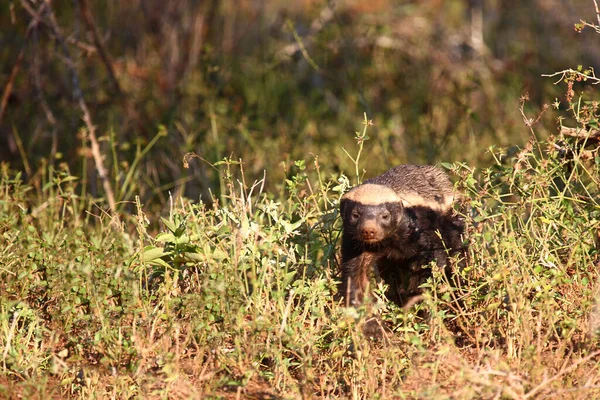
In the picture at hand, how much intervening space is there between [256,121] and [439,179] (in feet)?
9.26

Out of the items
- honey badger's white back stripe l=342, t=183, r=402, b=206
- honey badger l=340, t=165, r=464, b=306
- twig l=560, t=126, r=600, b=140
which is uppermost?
twig l=560, t=126, r=600, b=140

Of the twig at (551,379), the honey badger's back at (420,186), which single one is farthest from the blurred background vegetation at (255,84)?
the twig at (551,379)

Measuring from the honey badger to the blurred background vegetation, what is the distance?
1.48 meters

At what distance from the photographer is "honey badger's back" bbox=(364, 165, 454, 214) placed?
527cm

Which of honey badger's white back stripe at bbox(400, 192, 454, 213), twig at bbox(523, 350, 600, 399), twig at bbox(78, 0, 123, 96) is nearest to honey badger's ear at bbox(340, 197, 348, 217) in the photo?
honey badger's white back stripe at bbox(400, 192, 454, 213)

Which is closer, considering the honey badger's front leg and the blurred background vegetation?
the honey badger's front leg

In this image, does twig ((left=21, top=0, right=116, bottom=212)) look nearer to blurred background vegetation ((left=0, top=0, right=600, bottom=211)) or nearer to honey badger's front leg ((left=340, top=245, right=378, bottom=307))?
blurred background vegetation ((left=0, top=0, right=600, bottom=211))

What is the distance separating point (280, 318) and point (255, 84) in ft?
17.8

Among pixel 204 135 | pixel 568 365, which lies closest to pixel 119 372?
pixel 568 365

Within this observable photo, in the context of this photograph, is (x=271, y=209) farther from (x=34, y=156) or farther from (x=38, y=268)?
(x=34, y=156)

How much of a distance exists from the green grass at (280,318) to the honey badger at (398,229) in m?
0.19

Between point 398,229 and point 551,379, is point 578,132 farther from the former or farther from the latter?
point 551,379

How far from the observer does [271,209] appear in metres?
5.32

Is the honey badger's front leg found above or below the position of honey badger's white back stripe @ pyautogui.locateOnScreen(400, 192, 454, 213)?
below
